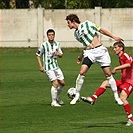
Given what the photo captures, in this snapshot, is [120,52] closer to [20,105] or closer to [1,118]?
[1,118]

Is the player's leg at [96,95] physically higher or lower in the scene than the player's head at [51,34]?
lower

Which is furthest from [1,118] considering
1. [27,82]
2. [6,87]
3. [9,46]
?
[9,46]

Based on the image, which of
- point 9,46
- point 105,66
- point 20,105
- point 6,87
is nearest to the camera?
point 105,66

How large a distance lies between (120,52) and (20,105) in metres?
4.68

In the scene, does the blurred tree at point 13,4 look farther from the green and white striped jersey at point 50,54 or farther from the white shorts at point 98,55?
the white shorts at point 98,55

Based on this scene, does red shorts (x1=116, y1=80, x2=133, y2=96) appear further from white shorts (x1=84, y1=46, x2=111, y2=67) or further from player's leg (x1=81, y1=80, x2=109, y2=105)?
white shorts (x1=84, y1=46, x2=111, y2=67)

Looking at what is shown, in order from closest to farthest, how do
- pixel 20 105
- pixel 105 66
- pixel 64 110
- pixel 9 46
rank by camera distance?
1. pixel 105 66
2. pixel 64 110
3. pixel 20 105
4. pixel 9 46

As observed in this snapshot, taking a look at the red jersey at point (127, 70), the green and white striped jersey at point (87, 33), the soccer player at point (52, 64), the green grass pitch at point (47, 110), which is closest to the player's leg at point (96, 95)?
the green grass pitch at point (47, 110)

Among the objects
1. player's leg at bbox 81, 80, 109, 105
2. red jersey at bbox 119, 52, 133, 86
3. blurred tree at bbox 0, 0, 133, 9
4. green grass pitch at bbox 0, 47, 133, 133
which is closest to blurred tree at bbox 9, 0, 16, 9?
blurred tree at bbox 0, 0, 133, 9

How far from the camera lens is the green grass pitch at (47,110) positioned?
46.3 feet

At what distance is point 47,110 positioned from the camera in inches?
685

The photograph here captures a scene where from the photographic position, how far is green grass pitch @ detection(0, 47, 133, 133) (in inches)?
555

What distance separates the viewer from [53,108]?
1786 cm

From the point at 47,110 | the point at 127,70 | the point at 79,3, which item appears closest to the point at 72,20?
the point at 127,70
